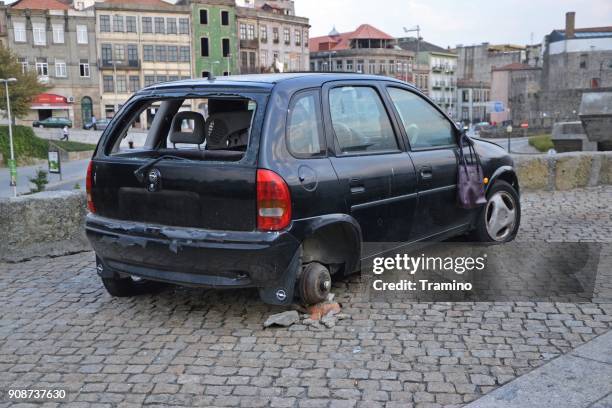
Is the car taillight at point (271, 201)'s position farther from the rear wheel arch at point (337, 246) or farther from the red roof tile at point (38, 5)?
the red roof tile at point (38, 5)

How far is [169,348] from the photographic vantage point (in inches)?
178

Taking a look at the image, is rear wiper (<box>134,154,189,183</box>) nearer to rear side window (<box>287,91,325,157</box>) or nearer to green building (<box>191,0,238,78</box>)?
rear side window (<box>287,91,325,157</box>)

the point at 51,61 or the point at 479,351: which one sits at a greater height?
the point at 51,61

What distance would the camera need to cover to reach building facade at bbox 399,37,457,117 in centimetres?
11359

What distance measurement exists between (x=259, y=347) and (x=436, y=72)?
382 ft

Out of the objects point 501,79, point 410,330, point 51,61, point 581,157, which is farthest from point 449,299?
point 501,79

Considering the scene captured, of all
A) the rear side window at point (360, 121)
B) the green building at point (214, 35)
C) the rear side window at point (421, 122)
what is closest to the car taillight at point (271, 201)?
the rear side window at point (360, 121)

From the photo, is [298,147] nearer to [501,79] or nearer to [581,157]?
[581,157]

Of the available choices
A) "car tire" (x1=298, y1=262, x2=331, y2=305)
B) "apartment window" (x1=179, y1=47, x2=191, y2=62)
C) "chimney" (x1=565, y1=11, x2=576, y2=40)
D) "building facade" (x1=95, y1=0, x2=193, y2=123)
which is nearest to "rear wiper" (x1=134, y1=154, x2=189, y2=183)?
"car tire" (x1=298, y1=262, x2=331, y2=305)

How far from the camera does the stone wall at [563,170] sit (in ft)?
36.8

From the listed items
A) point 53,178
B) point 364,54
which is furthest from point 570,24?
point 53,178

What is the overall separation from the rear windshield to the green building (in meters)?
77.1

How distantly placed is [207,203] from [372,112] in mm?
1776

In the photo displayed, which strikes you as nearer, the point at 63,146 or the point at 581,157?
the point at 581,157
